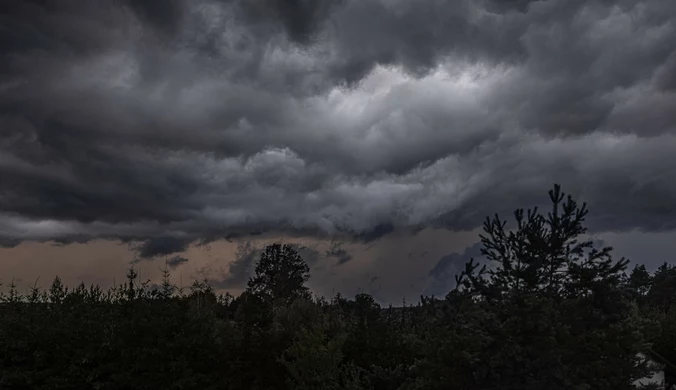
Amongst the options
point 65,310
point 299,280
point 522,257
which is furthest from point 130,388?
point 299,280

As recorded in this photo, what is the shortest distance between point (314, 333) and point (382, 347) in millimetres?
2177

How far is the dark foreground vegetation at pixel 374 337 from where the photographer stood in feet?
36.1

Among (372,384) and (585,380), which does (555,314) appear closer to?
(585,380)

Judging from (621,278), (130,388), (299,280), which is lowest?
(130,388)

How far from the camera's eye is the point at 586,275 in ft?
40.2

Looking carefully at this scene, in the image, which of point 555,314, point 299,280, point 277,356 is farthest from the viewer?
point 299,280

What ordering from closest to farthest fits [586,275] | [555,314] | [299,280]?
1. [555,314]
2. [586,275]
3. [299,280]

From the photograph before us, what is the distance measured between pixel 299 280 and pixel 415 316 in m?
55.6

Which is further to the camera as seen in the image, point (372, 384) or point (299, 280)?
point (299, 280)

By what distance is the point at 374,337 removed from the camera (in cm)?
1870

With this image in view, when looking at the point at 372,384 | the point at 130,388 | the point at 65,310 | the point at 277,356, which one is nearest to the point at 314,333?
the point at 277,356

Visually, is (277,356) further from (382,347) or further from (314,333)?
(382,347)

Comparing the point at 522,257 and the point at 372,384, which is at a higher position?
the point at 522,257

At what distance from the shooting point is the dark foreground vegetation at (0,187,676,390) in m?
11.0
